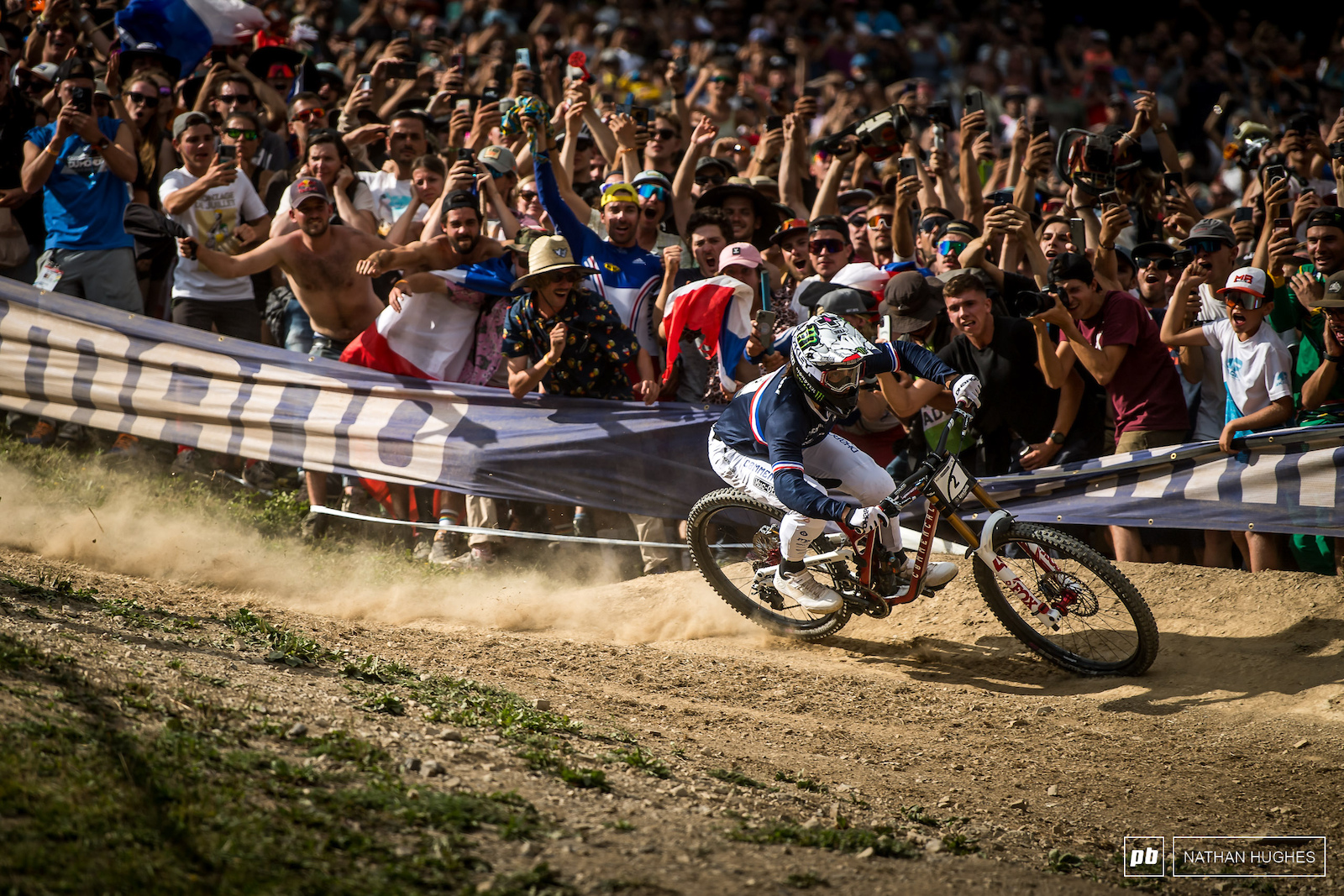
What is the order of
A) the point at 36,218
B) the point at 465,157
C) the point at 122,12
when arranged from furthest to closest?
1. the point at 122,12
2. the point at 36,218
3. the point at 465,157

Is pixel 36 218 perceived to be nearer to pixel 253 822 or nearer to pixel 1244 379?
pixel 253 822

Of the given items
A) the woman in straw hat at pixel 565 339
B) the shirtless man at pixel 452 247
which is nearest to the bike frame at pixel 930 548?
the woman in straw hat at pixel 565 339

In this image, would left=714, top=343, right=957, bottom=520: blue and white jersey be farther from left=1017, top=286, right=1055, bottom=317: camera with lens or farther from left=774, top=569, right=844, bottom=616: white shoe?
left=1017, top=286, right=1055, bottom=317: camera with lens

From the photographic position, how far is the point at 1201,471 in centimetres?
702

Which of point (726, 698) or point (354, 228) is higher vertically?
point (354, 228)

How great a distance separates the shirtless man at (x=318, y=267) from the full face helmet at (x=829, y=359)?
3856mm

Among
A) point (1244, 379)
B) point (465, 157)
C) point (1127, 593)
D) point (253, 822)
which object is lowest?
point (253, 822)

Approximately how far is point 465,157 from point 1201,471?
19.4 ft

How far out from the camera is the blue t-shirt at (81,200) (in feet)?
30.5

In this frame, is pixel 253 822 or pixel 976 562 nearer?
pixel 253 822

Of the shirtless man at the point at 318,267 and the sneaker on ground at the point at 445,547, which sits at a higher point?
the shirtless man at the point at 318,267

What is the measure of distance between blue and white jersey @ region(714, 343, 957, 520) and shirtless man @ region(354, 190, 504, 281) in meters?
2.76

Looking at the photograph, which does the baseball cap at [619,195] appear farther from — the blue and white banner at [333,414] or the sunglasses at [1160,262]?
the sunglasses at [1160,262]

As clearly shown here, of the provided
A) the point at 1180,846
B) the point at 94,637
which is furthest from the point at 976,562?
the point at 94,637
